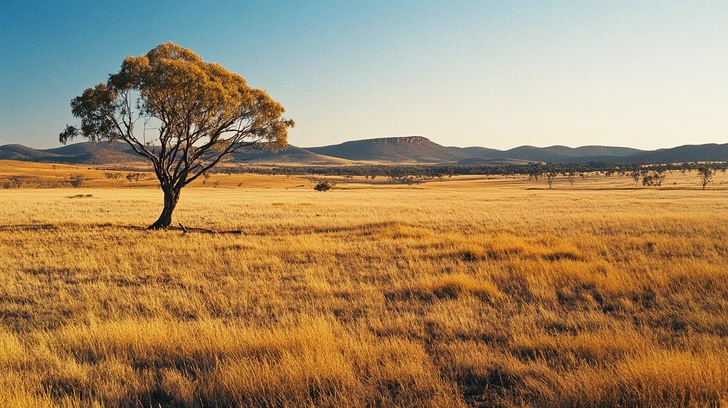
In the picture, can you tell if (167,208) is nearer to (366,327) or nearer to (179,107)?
(179,107)

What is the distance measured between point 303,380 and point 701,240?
57.0 ft

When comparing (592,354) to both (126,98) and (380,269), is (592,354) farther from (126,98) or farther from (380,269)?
(126,98)

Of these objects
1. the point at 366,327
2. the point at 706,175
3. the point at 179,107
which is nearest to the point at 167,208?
the point at 179,107

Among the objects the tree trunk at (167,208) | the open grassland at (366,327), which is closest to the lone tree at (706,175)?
the open grassland at (366,327)

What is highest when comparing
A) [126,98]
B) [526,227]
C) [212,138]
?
[126,98]

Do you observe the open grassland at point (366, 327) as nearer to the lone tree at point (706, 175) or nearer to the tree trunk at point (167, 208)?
the tree trunk at point (167, 208)

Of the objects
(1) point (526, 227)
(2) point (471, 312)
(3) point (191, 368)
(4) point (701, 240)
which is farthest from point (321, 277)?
(1) point (526, 227)

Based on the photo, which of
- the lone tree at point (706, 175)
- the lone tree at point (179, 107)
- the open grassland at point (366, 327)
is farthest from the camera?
the lone tree at point (706, 175)

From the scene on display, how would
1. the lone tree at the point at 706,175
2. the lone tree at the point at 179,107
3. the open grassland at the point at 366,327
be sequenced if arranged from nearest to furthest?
the open grassland at the point at 366,327 < the lone tree at the point at 179,107 < the lone tree at the point at 706,175

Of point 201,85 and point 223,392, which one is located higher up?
point 201,85

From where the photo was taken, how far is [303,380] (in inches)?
187

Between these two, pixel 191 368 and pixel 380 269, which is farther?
pixel 380 269

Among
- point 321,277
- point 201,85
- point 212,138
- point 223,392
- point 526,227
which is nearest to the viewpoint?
point 223,392

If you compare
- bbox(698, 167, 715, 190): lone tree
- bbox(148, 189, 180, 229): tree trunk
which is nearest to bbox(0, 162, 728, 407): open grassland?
bbox(148, 189, 180, 229): tree trunk
